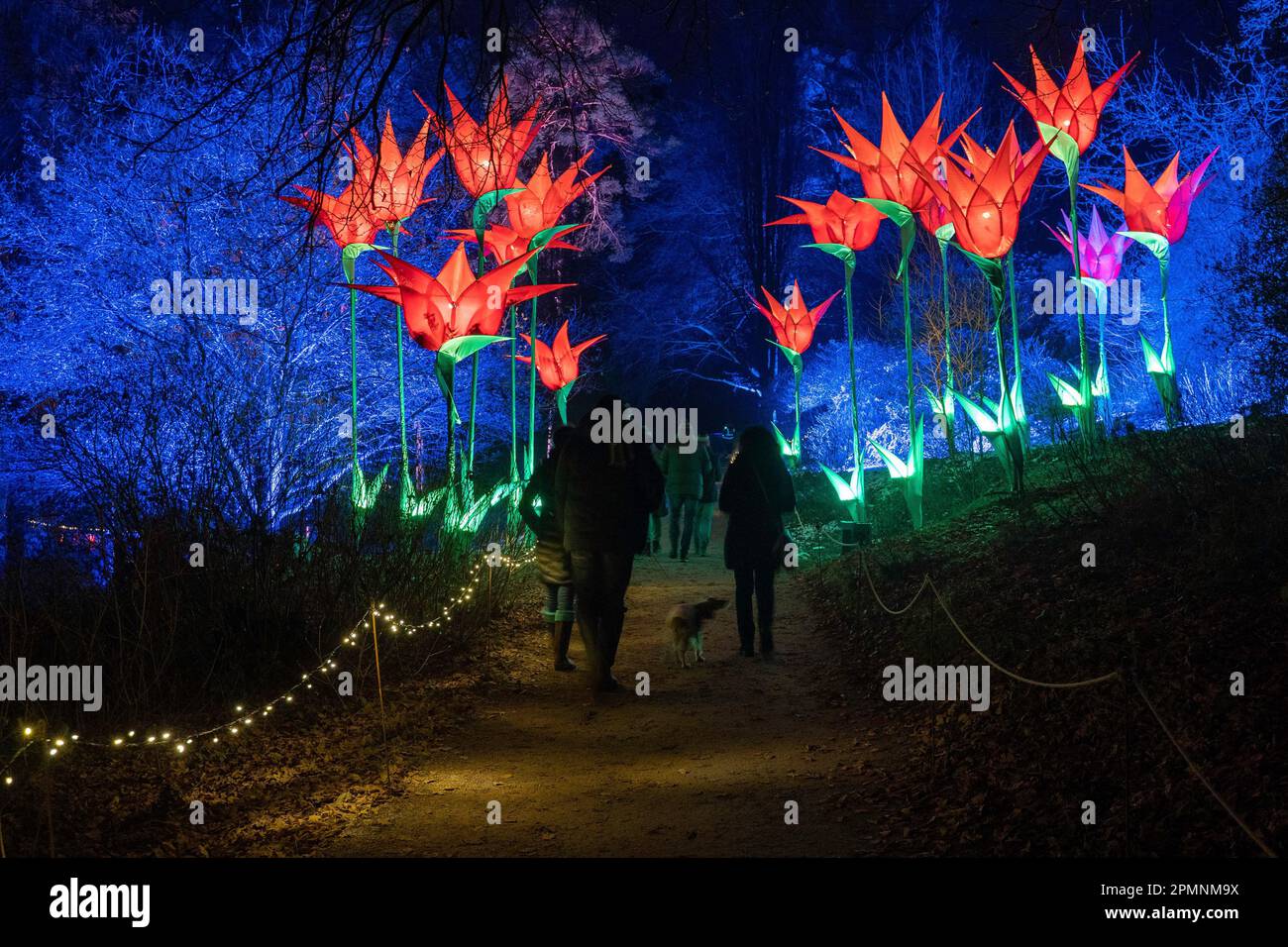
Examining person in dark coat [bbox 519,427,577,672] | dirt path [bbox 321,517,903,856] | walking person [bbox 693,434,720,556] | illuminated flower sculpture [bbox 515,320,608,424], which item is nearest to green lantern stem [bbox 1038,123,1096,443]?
walking person [bbox 693,434,720,556]

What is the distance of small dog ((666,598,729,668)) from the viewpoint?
8461mm

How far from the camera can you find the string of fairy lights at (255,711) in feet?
16.7

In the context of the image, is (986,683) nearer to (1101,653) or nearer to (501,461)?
(1101,653)

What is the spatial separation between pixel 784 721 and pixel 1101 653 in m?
2.12

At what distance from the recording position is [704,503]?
1485 cm

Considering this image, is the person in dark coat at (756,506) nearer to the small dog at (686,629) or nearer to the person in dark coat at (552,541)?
Answer: the small dog at (686,629)

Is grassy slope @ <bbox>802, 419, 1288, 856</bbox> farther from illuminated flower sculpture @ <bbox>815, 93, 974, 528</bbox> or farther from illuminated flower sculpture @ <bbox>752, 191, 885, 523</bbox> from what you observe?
illuminated flower sculpture @ <bbox>815, 93, 974, 528</bbox>

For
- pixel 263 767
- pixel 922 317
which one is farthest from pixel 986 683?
pixel 922 317

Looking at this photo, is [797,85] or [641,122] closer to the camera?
[641,122]

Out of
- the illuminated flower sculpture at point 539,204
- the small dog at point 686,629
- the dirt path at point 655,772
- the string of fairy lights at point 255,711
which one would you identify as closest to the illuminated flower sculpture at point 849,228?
the illuminated flower sculpture at point 539,204

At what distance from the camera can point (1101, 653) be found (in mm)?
5875

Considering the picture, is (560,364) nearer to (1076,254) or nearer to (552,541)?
(1076,254)

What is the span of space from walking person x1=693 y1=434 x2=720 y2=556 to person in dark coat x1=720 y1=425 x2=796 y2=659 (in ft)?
18.8
